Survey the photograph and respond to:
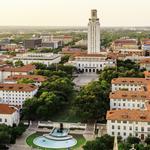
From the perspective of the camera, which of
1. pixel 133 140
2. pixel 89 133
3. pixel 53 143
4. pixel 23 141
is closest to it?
pixel 133 140

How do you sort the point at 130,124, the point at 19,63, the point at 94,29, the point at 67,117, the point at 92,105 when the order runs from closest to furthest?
1. the point at 130,124
2. the point at 92,105
3. the point at 67,117
4. the point at 19,63
5. the point at 94,29

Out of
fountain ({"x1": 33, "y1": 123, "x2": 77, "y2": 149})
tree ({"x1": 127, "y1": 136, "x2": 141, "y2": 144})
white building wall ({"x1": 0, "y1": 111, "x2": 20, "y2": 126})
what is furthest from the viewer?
white building wall ({"x1": 0, "y1": 111, "x2": 20, "y2": 126})

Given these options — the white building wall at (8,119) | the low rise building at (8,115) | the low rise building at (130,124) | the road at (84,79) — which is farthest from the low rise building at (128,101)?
the road at (84,79)

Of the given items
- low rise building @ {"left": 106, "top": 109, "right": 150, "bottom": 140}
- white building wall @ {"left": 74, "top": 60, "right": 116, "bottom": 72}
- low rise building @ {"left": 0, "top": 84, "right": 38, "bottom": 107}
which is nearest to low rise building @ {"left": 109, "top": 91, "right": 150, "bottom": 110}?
low rise building @ {"left": 106, "top": 109, "right": 150, "bottom": 140}

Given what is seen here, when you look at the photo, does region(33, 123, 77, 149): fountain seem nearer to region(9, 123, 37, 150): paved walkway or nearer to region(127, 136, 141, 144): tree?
region(9, 123, 37, 150): paved walkway

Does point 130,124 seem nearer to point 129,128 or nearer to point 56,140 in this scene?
point 129,128

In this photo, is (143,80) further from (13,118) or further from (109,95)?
(13,118)

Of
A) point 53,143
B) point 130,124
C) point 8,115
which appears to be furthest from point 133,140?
point 8,115

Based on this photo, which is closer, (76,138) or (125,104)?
(76,138)
